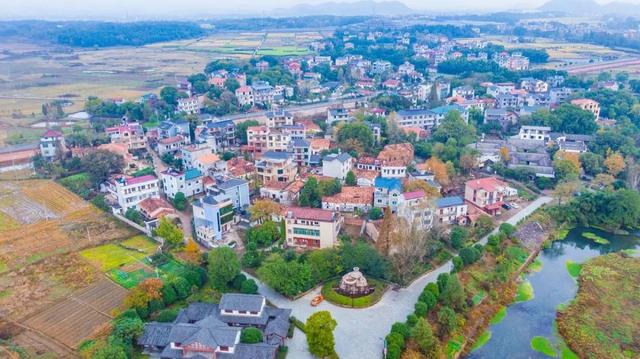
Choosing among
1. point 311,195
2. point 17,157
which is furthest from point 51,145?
point 311,195

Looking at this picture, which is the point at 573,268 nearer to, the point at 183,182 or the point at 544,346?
the point at 544,346

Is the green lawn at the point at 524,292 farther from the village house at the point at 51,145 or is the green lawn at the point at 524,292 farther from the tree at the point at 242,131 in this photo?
the village house at the point at 51,145

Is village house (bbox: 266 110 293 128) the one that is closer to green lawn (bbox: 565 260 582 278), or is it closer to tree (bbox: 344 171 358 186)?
tree (bbox: 344 171 358 186)

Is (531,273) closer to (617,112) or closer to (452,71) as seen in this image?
(617,112)

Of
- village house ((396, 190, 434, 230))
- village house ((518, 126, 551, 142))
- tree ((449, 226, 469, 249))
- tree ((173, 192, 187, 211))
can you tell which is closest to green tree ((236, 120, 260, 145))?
tree ((173, 192, 187, 211))

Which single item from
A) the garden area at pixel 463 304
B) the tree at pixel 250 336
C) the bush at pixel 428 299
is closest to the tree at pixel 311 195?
the garden area at pixel 463 304

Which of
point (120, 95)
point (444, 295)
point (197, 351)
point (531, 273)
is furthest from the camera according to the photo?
point (120, 95)

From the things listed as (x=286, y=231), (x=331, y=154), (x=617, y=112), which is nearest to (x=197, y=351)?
(x=286, y=231)
